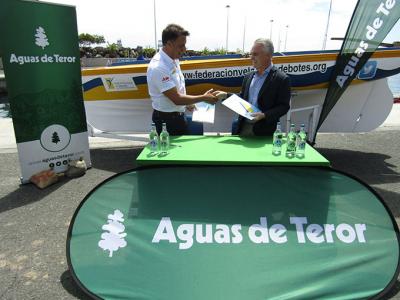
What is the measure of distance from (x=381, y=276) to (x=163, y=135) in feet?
6.08

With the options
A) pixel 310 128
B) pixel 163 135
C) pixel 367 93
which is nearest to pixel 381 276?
pixel 163 135

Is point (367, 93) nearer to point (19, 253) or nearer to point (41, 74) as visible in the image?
point (41, 74)

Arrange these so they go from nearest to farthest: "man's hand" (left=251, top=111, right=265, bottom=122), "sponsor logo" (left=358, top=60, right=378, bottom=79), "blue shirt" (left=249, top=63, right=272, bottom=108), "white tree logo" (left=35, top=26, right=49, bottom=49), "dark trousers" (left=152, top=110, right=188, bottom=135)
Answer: "man's hand" (left=251, top=111, right=265, bottom=122), "blue shirt" (left=249, top=63, right=272, bottom=108), "dark trousers" (left=152, top=110, right=188, bottom=135), "white tree logo" (left=35, top=26, right=49, bottom=49), "sponsor logo" (left=358, top=60, right=378, bottom=79)

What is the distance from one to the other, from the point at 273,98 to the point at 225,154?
0.93 meters

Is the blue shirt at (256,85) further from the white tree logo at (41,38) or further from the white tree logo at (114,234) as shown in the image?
the white tree logo at (41,38)

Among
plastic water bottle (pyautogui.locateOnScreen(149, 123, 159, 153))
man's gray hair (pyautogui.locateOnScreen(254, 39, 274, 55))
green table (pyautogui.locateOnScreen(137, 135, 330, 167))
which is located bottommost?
green table (pyautogui.locateOnScreen(137, 135, 330, 167))

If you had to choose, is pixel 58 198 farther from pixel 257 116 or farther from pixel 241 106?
pixel 257 116

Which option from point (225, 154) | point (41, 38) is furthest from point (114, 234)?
point (41, 38)

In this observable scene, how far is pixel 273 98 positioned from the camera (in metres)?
3.28

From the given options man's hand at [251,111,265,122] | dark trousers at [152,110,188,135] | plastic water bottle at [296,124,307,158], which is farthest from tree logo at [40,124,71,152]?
plastic water bottle at [296,124,307,158]

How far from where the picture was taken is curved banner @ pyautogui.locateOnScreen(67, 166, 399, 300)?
7.22 ft

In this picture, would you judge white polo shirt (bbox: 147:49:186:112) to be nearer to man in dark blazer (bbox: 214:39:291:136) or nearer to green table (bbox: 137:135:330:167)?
green table (bbox: 137:135:330:167)

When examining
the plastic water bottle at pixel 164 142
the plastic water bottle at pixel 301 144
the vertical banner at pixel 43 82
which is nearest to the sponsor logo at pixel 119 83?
the vertical banner at pixel 43 82

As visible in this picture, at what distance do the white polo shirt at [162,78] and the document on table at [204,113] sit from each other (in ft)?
1.03
